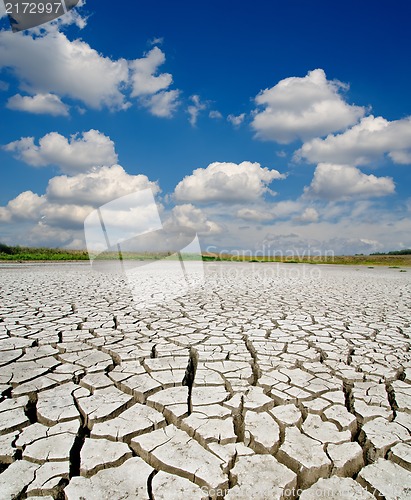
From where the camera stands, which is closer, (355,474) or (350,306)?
(355,474)

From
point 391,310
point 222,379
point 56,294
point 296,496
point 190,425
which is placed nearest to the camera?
point 296,496

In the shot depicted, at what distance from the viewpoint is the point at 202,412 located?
5.69 feet

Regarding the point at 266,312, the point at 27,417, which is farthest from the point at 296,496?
the point at 266,312

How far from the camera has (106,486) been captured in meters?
1.22

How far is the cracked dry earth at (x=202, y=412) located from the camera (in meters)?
1.26

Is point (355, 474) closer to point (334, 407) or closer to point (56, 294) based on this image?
point (334, 407)

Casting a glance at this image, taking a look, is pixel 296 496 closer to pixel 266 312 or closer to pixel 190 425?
pixel 190 425

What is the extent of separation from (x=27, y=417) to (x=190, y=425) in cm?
85

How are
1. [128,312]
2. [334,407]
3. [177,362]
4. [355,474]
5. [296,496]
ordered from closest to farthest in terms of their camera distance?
[296,496] → [355,474] → [334,407] → [177,362] → [128,312]

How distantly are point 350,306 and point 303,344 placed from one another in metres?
2.54

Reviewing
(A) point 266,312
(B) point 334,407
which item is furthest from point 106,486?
(A) point 266,312

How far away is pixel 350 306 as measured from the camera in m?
5.13

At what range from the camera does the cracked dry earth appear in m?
1.26

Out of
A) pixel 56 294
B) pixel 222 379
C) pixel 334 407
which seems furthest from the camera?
pixel 56 294
